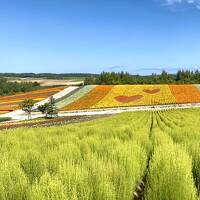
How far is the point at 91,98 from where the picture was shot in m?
108

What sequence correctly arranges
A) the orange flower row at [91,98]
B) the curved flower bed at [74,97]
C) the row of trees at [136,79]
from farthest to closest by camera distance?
the row of trees at [136,79] < the curved flower bed at [74,97] < the orange flower row at [91,98]

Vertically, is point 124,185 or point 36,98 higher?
point 124,185

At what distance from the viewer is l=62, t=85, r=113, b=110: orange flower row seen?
9975cm

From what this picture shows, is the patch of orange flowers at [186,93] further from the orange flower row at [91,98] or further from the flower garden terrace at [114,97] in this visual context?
the orange flower row at [91,98]

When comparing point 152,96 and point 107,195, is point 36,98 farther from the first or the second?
point 107,195

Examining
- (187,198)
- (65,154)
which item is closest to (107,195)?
(187,198)

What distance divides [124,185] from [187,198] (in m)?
1.10

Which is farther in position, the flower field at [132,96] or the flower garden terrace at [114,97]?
the flower field at [132,96]

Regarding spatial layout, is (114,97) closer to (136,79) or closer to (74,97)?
(74,97)

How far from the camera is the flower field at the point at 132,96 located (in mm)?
100562

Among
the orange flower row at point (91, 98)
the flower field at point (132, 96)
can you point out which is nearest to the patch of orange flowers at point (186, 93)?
the flower field at point (132, 96)

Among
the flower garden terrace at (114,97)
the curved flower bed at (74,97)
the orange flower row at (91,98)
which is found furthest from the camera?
the curved flower bed at (74,97)

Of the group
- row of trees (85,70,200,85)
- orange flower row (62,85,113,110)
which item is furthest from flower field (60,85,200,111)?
row of trees (85,70,200,85)

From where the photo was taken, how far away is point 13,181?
567 cm
